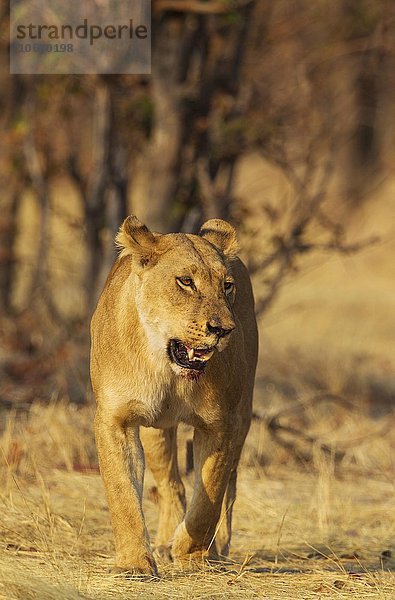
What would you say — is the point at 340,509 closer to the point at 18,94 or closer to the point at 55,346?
the point at 55,346

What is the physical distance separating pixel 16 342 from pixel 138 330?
637 centimetres

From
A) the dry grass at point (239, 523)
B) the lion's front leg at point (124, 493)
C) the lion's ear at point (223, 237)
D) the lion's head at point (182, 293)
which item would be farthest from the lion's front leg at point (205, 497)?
the lion's ear at point (223, 237)

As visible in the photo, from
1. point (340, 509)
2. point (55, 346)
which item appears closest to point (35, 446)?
point (340, 509)

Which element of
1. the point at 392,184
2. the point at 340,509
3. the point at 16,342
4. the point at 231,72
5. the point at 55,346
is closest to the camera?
the point at 340,509

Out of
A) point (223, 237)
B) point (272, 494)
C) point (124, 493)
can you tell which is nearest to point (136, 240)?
point (223, 237)

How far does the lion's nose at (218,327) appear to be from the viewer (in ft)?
14.9

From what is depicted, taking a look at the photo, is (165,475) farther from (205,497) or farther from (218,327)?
(218,327)

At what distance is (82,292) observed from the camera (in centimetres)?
1101

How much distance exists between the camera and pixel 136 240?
5000 mm

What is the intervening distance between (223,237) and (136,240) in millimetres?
495

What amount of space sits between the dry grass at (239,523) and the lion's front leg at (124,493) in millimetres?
122

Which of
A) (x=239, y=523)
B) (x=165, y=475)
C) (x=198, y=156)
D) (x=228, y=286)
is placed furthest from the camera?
(x=198, y=156)

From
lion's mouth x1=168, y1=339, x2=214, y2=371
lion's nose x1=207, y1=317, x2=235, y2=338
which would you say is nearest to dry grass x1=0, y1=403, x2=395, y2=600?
lion's mouth x1=168, y1=339, x2=214, y2=371

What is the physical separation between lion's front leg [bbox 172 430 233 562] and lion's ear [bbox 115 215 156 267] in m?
0.81
